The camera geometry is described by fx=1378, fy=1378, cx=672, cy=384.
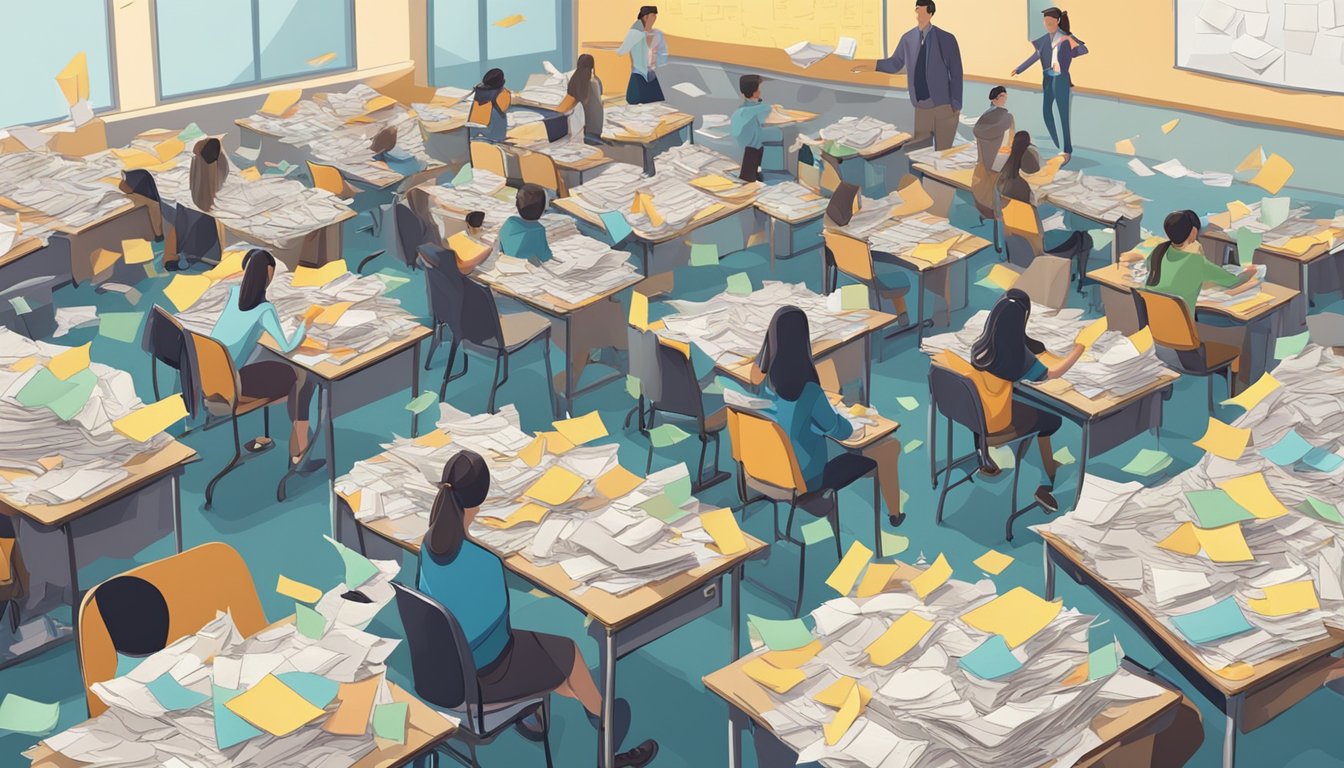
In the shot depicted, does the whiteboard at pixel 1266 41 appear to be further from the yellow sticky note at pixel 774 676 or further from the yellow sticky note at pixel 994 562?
the yellow sticky note at pixel 774 676

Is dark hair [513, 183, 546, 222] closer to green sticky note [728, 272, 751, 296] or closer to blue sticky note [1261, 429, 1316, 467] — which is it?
green sticky note [728, 272, 751, 296]

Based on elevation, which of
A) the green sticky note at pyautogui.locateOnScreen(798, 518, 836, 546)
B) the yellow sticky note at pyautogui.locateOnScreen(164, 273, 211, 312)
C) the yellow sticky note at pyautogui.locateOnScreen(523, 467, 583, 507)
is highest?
the yellow sticky note at pyautogui.locateOnScreen(164, 273, 211, 312)

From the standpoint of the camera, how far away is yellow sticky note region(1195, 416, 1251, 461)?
16.1 feet

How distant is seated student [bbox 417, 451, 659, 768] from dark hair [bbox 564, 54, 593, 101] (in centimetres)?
622

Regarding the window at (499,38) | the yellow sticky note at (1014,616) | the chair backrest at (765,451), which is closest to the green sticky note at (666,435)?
the chair backrest at (765,451)

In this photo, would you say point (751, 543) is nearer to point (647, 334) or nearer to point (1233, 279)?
point (647, 334)

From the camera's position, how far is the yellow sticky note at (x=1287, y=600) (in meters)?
4.00

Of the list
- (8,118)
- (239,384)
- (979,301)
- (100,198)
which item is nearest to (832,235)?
(979,301)

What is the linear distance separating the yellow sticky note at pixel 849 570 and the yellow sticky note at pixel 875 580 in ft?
0.10

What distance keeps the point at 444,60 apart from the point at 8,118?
4.58 metres

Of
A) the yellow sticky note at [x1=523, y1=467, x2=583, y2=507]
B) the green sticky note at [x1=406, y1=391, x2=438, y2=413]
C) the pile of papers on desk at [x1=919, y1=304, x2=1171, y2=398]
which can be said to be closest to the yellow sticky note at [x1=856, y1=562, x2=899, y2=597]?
the yellow sticky note at [x1=523, y1=467, x2=583, y2=507]

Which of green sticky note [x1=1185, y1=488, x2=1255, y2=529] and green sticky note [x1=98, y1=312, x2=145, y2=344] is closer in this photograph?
green sticky note [x1=1185, y1=488, x2=1255, y2=529]

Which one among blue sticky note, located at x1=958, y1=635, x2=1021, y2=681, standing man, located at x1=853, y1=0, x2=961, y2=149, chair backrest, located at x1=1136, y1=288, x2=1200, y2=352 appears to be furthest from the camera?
standing man, located at x1=853, y1=0, x2=961, y2=149

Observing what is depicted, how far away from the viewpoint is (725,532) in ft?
15.2
